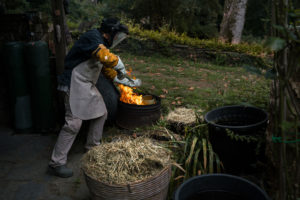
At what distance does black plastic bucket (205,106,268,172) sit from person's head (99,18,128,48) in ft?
5.60

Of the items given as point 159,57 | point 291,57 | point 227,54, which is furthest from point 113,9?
point 291,57

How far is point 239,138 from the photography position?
3027 millimetres

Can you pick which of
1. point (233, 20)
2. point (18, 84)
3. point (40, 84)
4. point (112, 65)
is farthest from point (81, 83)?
point (233, 20)

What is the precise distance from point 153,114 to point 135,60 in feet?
18.5

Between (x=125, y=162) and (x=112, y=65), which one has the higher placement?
(x=112, y=65)

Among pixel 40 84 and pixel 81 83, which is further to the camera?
pixel 40 84

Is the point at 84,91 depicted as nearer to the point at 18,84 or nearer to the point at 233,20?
the point at 18,84

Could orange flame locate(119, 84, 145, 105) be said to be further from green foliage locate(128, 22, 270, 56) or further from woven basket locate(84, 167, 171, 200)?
green foliage locate(128, 22, 270, 56)

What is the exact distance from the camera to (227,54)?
413 inches

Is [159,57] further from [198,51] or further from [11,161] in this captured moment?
[11,161]

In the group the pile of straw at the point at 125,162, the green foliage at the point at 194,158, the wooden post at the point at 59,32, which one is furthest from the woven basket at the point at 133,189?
the wooden post at the point at 59,32

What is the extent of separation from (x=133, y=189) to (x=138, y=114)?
7.69ft

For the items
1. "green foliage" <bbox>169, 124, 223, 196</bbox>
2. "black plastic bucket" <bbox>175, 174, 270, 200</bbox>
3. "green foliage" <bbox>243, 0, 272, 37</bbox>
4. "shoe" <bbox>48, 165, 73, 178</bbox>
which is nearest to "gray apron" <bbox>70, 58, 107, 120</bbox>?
"shoe" <bbox>48, 165, 73, 178</bbox>

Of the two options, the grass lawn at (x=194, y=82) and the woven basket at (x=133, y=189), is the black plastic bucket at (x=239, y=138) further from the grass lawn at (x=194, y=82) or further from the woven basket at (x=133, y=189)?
the woven basket at (x=133, y=189)
